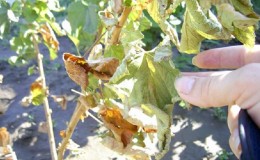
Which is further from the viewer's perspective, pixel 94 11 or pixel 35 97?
pixel 35 97

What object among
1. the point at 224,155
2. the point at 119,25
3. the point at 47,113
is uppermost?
the point at 119,25

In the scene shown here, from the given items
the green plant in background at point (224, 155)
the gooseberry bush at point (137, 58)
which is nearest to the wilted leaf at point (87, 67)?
the gooseberry bush at point (137, 58)

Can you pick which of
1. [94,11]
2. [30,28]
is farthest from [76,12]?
[30,28]

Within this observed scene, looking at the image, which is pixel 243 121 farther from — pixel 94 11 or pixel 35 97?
pixel 35 97

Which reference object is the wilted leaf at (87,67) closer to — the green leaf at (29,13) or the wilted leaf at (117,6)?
the wilted leaf at (117,6)

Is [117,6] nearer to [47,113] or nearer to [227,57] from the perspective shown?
[227,57]

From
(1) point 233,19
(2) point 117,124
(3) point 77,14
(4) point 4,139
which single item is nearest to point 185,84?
(1) point 233,19
